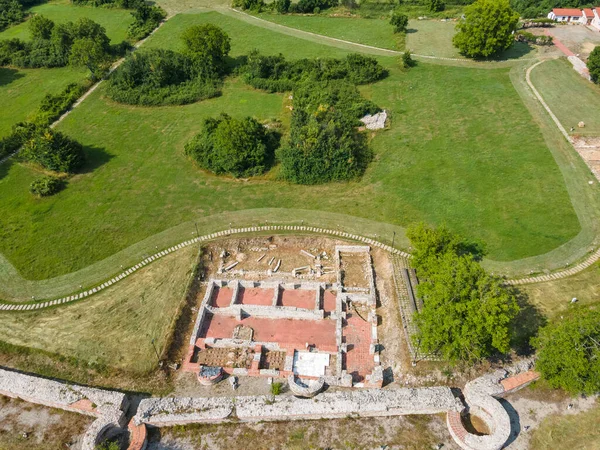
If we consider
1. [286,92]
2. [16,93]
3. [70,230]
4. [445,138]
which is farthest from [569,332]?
[16,93]

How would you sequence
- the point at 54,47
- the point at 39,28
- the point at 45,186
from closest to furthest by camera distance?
the point at 45,186
the point at 54,47
the point at 39,28

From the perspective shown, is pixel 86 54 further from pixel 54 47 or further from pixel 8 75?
pixel 8 75

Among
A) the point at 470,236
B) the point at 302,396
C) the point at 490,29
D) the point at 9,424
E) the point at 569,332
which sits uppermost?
the point at 490,29

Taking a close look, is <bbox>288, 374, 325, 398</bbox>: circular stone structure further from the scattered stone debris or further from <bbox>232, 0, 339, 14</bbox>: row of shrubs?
<bbox>232, 0, 339, 14</bbox>: row of shrubs

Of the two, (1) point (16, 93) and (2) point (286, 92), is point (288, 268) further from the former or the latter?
(1) point (16, 93)

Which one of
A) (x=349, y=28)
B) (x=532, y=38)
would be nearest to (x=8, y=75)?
(x=349, y=28)

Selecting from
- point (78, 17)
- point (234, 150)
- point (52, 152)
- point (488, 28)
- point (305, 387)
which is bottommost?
point (305, 387)
